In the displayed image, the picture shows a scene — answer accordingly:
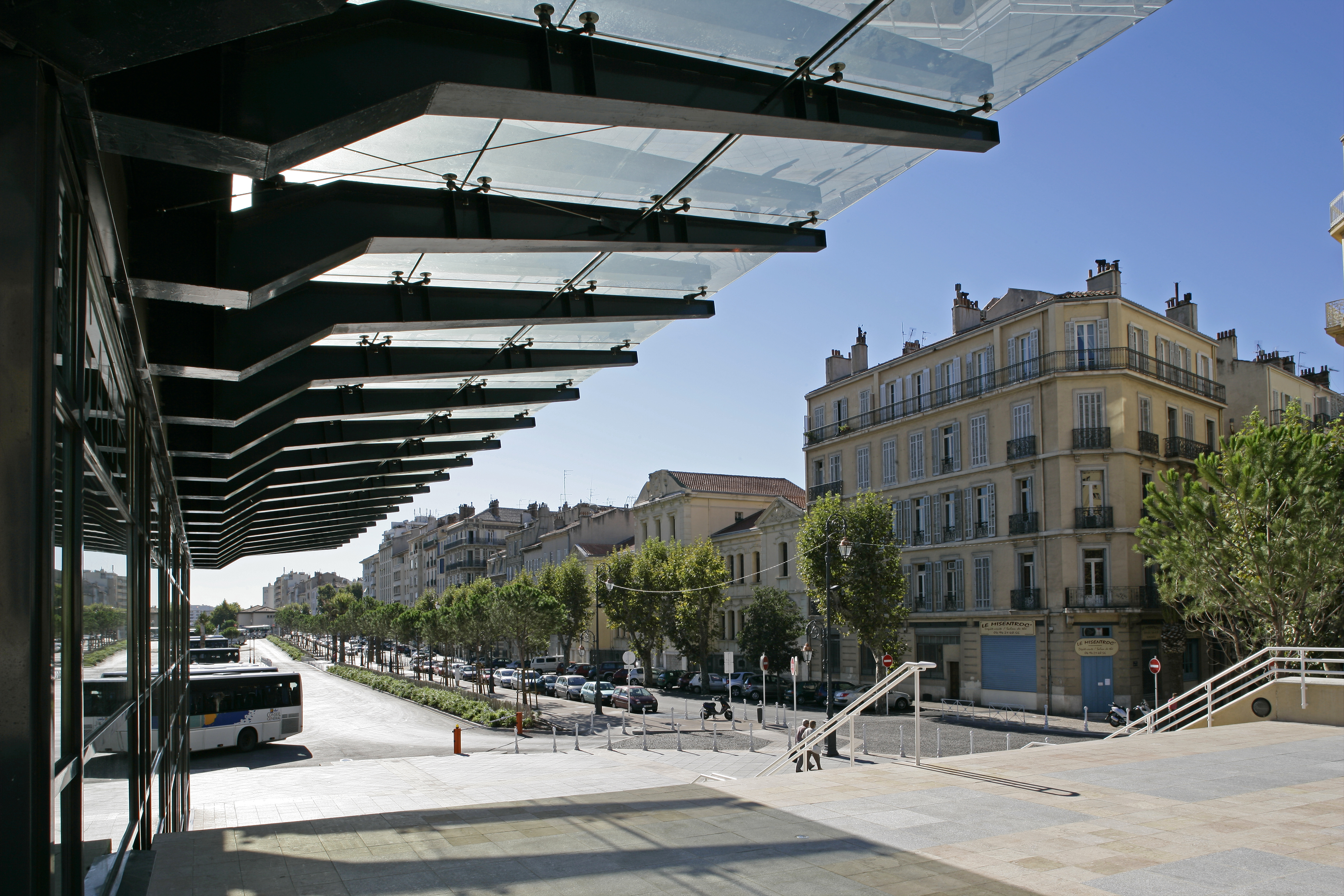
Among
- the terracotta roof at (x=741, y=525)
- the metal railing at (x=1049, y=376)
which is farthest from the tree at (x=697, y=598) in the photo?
the metal railing at (x=1049, y=376)

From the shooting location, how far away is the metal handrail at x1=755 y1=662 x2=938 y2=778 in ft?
43.9

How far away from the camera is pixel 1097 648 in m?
38.9

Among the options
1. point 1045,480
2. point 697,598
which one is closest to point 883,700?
point 1045,480

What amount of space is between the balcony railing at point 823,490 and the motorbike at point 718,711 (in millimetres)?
14713

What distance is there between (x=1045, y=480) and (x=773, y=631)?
1716cm

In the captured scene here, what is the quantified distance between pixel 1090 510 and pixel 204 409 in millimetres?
37837

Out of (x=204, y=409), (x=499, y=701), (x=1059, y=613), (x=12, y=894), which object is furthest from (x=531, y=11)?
(x=499, y=701)

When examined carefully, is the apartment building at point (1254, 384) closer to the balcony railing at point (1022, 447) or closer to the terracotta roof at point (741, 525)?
the balcony railing at point (1022, 447)

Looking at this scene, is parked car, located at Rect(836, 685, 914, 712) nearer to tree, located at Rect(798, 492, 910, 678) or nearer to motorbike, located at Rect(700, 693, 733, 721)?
tree, located at Rect(798, 492, 910, 678)

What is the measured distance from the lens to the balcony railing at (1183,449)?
42.5 meters

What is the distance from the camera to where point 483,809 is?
11.0 m

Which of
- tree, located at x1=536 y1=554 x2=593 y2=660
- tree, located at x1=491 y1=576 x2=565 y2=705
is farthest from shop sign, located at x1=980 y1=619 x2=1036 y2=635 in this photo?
tree, located at x1=536 y1=554 x2=593 y2=660

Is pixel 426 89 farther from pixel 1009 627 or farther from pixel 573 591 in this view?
pixel 573 591

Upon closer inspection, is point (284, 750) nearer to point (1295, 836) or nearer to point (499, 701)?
point (499, 701)
